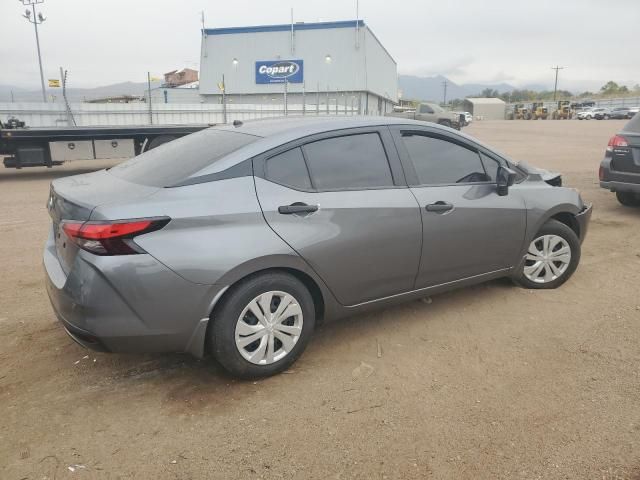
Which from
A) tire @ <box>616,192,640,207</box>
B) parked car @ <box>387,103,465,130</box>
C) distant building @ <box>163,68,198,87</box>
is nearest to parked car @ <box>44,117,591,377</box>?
tire @ <box>616,192,640,207</box>

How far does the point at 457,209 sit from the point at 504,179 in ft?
1.64

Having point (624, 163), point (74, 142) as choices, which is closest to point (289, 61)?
point (74, 142)

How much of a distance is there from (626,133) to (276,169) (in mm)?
6046

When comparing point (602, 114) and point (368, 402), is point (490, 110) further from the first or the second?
point (368, 402)

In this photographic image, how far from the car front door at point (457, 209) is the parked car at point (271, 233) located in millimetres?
11

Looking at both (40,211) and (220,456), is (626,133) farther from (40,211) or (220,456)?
(40,211)

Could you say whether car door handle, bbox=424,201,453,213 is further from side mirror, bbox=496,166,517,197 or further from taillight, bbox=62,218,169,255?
taillight, bbox=62,218,169,255

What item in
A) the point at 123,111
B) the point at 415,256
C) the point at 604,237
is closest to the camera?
the point at 415,256

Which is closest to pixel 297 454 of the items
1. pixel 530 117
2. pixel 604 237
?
pixel 604 237

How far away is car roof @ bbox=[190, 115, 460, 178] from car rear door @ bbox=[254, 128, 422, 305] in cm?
5

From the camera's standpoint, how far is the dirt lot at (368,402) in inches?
96.0

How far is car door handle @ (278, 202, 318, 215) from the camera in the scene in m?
3.06

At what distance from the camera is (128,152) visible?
41.7 feet

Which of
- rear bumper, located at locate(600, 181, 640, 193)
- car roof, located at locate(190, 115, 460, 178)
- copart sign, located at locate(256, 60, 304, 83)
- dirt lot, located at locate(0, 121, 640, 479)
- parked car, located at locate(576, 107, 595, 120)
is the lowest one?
dirt lot, located at locate(0, 121, 640, 479)
